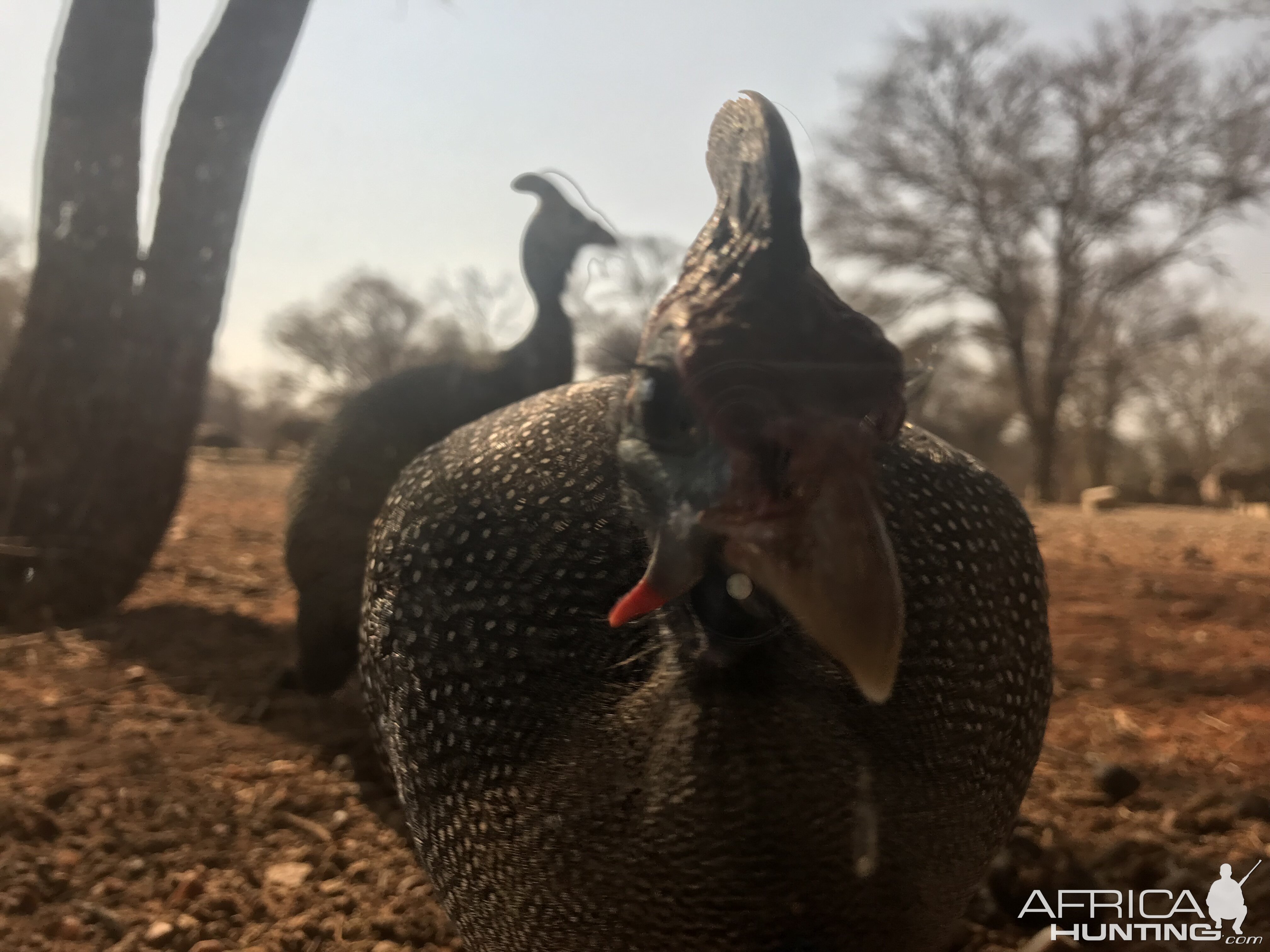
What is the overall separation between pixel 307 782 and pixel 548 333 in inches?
77.5

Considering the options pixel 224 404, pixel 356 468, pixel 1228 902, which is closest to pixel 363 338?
pixel 356 468

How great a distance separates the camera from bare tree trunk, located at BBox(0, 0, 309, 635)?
3318mm

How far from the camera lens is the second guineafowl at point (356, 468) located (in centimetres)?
285

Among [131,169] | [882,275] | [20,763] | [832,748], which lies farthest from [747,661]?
[882,275]

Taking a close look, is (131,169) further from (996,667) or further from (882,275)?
(882,275)

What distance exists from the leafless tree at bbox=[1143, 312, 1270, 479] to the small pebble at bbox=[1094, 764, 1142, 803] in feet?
6.66

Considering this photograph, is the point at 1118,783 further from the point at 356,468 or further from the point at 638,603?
the point at 356,468

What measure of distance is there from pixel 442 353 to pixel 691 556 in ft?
9.02

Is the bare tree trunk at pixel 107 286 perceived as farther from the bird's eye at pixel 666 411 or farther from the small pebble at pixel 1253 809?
the small pebble at pixel 1253 809

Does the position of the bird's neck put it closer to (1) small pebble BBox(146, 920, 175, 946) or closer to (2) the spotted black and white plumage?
(2) the spotted black and white plumage

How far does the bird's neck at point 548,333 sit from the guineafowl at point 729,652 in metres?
1.88

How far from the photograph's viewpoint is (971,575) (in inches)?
53.5

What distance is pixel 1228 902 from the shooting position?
1.57 meters

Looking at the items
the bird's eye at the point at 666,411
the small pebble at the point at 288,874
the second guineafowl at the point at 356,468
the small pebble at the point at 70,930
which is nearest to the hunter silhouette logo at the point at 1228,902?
the bird's eye at the point at 666,411
